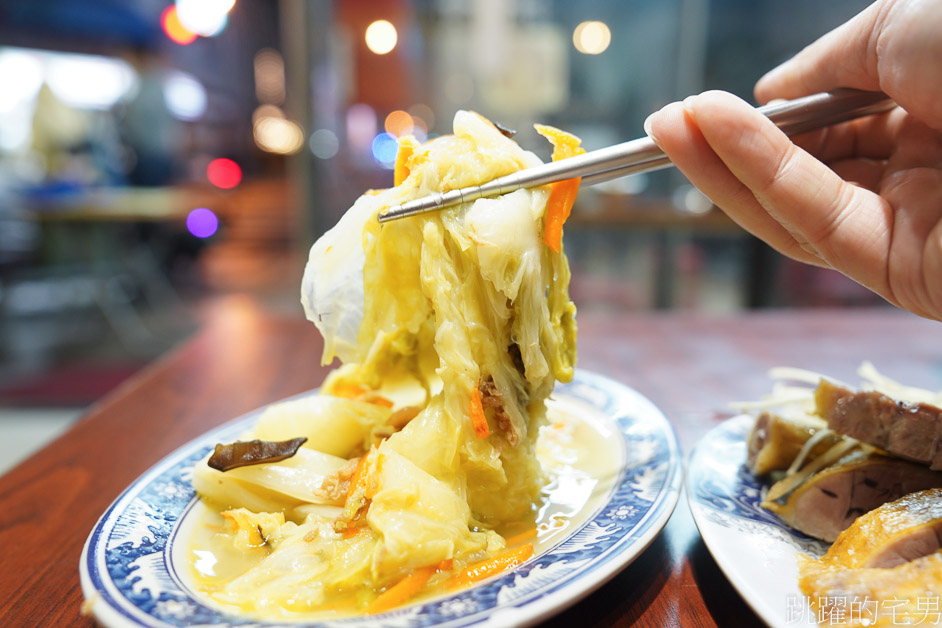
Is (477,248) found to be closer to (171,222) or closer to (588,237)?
(588,237)

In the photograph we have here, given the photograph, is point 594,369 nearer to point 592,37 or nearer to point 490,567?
point 490,567

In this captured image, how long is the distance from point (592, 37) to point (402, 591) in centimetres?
568

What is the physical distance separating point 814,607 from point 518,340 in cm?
59

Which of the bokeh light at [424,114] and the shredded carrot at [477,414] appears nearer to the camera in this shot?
the shredded carrot at [477,414]

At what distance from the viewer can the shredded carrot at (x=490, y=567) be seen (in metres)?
0.91

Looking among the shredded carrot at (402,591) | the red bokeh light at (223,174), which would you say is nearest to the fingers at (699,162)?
the shredded carrot at (402,591)

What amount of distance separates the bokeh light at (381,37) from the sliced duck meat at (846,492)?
5071 mm

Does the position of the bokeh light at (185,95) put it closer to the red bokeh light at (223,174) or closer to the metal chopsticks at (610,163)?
the red bokeh light at (223,174)

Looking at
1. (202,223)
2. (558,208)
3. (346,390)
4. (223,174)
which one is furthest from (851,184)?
(223,174)

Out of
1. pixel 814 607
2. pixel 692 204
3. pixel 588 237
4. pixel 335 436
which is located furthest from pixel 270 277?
pixel 814 607

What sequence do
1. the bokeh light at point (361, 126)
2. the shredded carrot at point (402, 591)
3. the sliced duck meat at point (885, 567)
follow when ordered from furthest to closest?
the bokeh light at point (361, 126)
the shredded carrot at point (402, 591)
the sliced duck meat at point (885, 567)

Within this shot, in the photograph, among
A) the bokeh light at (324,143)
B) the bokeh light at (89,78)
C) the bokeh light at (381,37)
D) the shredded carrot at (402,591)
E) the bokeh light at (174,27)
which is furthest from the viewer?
the bokeh light at (89,78)

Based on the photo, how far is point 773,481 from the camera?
123cm

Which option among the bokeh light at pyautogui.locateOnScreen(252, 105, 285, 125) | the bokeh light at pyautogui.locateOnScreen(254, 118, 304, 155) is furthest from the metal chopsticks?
the bokeh light at pyautogui.locateOnScreen(252, 105, 285, 125)
